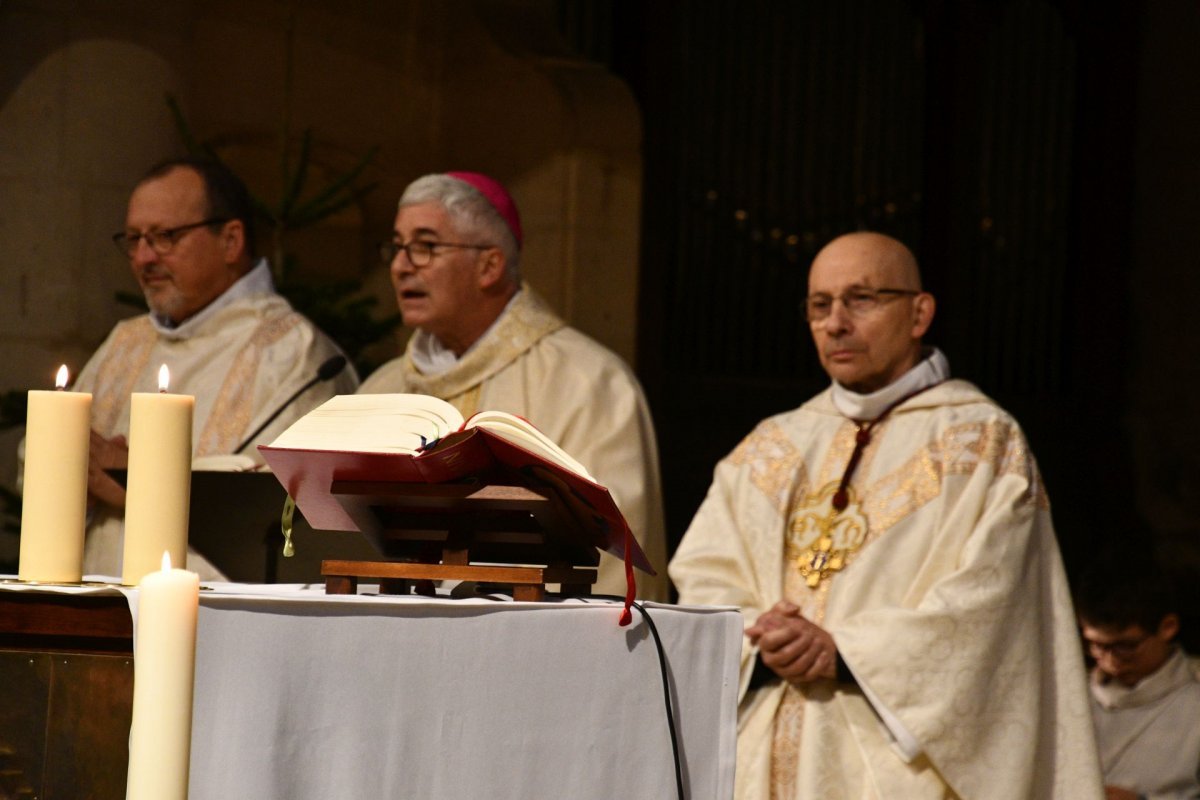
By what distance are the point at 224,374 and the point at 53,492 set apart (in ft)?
9.32

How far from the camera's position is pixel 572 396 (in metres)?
5.08

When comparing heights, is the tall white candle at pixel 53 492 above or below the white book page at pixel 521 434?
below

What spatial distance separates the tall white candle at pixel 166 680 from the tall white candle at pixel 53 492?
0.91 meters

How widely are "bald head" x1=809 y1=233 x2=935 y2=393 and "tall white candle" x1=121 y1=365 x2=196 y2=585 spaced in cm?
256

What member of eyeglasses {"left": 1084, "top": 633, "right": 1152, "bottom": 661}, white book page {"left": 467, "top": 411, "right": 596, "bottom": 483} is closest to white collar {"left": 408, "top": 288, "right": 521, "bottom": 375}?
eyeglasses {"left": 1084, "top": 633, "right": 1152, "bottom": 661}

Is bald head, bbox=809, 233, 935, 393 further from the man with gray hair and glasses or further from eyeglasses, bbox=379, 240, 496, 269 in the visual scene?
eyeglasses, bbox=379, 240, 496, 269

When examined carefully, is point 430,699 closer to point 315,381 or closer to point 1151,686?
point 315,381

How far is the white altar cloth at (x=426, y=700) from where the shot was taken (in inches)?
92.7

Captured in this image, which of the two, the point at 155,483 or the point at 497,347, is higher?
the point at 497,347

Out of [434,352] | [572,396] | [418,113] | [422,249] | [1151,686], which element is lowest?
[1151,686]

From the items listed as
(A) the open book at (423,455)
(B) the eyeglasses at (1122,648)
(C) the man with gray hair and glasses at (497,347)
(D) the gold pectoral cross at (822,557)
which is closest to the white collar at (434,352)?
(C) the man with gray hair and glasses at (497,347)

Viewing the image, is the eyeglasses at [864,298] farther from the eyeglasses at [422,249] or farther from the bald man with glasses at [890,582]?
the eyeglasses at [422,249]

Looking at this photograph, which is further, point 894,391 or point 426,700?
point 894,391

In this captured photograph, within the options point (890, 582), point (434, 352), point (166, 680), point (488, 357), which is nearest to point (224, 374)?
point (434, 352)
